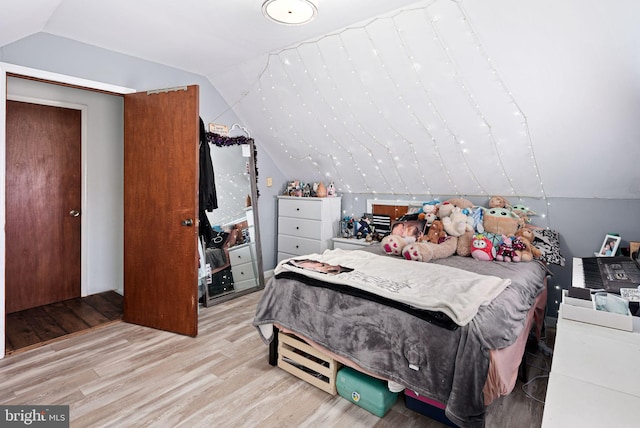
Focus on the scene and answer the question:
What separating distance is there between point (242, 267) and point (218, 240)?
45 centimetres

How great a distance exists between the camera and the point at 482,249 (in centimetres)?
286

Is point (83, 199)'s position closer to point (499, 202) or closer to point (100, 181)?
point (100, 181)

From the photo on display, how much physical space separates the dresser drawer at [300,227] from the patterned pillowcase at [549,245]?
222cm

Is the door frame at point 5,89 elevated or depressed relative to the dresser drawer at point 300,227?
elevated

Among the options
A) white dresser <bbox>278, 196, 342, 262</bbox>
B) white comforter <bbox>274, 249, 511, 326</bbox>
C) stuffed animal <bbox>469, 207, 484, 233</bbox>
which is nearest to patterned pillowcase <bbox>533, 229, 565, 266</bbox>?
stuffed animal <bbox>469, 207, 484, 233</bbox>

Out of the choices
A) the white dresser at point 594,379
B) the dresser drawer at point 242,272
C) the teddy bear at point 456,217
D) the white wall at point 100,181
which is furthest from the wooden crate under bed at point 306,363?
the white wall at point 100,181

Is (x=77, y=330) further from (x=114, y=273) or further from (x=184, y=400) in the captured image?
(x=184, y=400)

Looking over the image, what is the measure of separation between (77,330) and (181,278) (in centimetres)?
100

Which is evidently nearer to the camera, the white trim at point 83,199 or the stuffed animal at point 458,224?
the stuffed animal at point 458,224

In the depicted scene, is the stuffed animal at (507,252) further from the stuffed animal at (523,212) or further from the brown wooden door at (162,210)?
the brown wooden door at (162,210)

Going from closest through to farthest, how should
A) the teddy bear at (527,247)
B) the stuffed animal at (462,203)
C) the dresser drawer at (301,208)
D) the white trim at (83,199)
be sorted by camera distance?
the teddy bear at (527,247), the stuffed animal at (462,203), the white trim at (83,199), the dresser drawer at (301,208)

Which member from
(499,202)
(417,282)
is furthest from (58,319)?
(499,202)

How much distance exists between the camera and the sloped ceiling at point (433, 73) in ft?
7.17

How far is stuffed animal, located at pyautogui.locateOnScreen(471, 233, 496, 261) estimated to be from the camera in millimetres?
2838
